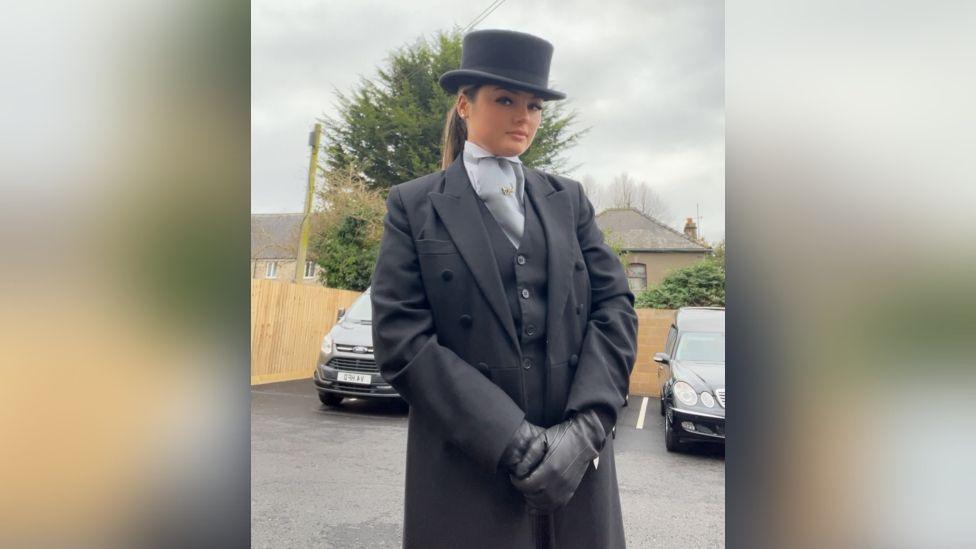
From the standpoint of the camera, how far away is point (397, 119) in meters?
5.78

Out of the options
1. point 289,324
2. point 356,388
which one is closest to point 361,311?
point 356,388

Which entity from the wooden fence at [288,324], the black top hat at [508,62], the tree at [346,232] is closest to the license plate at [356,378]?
the wooden fence at [288,324]

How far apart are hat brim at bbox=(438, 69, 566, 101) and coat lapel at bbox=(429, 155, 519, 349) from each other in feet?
0.60

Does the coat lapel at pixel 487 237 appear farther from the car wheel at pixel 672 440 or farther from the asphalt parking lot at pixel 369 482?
the car wheel at pixel 672 440

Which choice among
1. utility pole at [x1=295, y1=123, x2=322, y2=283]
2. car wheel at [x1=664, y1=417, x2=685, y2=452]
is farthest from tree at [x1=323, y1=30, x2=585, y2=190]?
car wheel at [x1=664, y1=417, x2=685, y2=452]

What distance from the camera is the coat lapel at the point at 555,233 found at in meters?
1.13

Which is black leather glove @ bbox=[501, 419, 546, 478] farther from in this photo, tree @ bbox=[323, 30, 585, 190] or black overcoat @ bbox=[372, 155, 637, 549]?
tree @ bbox=[323, 30, 585, 190]

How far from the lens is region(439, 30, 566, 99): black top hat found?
1.18 metres

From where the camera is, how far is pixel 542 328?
113cm

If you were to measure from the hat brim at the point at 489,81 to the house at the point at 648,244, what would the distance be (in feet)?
10.5
